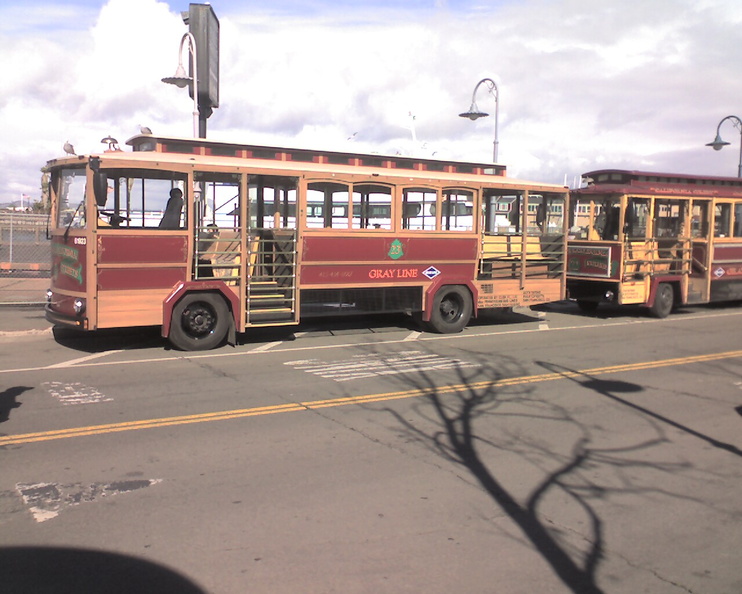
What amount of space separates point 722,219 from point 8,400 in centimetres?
1659

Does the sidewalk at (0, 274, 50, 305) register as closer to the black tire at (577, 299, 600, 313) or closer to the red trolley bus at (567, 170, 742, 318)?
the red trolley bus at (567, 170, 742, 318)

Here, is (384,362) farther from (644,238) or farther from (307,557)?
(644,238)

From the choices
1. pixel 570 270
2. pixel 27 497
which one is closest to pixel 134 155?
pixel 27 497

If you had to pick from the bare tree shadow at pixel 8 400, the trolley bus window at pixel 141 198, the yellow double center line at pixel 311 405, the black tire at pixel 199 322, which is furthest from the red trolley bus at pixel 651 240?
the bare tree shadow at pixel 8 400

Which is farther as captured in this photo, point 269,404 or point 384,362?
point 384,362

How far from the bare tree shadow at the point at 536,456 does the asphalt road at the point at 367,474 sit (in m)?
0.02

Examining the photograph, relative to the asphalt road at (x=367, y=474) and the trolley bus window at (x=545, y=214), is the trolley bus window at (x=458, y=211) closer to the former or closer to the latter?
the trolley bus window at (x=545, y=214)

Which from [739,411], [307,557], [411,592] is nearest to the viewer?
[411,592]

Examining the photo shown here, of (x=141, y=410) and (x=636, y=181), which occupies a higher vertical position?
(x=636, y=181)

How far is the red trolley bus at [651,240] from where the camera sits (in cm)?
1549

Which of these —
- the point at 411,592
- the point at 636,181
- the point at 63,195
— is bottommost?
the point at 411,592

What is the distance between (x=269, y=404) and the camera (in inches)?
298

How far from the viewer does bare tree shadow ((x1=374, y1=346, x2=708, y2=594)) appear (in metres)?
4.40

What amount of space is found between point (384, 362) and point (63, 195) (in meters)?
5.53
